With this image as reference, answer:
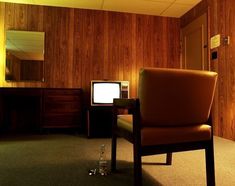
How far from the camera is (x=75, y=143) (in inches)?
109

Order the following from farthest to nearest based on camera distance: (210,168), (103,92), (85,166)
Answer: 1. (103,92)
2. (85,166)
3. (210,168)

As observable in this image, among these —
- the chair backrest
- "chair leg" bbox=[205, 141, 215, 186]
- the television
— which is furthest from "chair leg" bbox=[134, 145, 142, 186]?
the television

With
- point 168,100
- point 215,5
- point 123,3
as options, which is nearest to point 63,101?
point 123,3

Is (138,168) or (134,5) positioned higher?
(134,5)

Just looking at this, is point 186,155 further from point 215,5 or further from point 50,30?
point 50,30

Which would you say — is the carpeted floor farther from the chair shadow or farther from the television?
the television

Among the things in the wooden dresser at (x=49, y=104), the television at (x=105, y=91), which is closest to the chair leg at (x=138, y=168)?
the television at (x=105, y=91)

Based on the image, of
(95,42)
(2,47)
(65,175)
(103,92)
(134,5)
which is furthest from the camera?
(95,42)

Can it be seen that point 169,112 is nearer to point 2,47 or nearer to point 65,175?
point 65,175

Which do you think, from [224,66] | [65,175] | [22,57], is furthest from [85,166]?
[22,57]

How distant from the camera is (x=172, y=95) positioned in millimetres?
1206

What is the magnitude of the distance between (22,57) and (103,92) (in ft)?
5.08

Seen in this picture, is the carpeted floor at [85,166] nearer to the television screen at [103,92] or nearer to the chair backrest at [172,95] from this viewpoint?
the chair backrest at [172,95]

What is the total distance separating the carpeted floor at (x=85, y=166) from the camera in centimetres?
148
